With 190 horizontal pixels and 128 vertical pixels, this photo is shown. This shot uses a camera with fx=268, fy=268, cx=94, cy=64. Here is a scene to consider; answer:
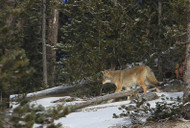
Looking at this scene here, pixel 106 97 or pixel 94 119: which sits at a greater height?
pixel 106 97

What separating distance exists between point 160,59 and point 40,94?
6003 millimetres

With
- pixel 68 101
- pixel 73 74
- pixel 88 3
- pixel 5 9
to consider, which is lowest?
pixel 68 101

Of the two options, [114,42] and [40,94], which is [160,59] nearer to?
[114,42]

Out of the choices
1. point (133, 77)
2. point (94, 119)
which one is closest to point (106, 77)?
point (133, 77)

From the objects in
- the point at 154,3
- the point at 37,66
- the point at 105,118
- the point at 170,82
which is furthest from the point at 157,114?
the point at 37,66

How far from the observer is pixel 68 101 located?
10984mm

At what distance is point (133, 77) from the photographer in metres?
11.0

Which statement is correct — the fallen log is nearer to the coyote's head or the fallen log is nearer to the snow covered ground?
the snow covered ground

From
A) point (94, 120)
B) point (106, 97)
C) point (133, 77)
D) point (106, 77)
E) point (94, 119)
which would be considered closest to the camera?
point (94, 120)

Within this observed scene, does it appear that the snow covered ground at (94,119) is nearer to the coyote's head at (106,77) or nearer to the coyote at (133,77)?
the coyote at (133,77)

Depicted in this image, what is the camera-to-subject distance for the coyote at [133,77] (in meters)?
10.6

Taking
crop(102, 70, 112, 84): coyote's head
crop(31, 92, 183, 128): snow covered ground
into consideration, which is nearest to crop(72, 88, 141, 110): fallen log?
crop(31, 92, 183, 128): snow covered ground

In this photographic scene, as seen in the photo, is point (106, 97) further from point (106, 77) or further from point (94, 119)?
point (106, 77)

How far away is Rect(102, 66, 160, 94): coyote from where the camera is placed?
10633 millimetres
